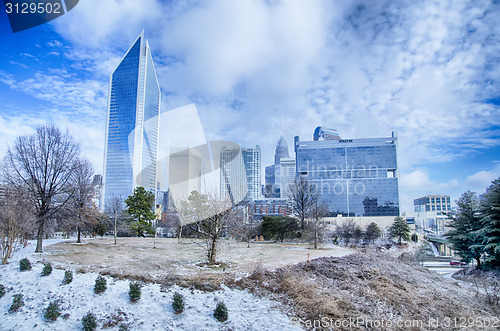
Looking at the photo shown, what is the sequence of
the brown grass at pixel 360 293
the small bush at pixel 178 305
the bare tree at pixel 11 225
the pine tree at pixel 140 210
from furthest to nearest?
the pine tree at pixel 140 210, the bare tree at pixel 11 225, the brown grass at pixel 360 293, the small bush at pixel 178 305

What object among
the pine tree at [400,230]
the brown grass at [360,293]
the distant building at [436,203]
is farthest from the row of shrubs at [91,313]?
the distant building at [436,203]

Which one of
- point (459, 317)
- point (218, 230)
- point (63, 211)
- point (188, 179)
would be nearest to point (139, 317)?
point (218, 230)

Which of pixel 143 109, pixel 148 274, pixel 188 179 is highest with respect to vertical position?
pixel 143 109

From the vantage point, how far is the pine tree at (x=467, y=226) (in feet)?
60.3

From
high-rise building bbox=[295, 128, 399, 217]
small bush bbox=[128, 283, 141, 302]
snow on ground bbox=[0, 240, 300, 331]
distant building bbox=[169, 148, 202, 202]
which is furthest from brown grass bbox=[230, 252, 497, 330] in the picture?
high-rise building bbox=[295, 128, 399, 217]

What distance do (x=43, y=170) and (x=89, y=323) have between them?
1182 centimetres

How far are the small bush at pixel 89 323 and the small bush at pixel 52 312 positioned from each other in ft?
2.76

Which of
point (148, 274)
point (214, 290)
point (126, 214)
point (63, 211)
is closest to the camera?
point (214, 290)

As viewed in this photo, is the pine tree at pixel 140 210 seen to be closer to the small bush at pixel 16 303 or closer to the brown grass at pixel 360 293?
the small bush at pixel 16 303

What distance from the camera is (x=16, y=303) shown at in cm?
735

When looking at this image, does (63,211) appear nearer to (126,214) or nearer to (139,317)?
(139,317)

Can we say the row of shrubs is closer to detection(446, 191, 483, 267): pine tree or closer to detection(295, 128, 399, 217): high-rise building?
detection(446, 191, 483, 267): pine tree

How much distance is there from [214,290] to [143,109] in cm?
13609

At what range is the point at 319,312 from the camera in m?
7.23
